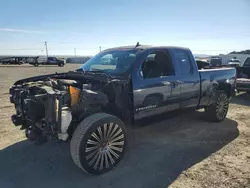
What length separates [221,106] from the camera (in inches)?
247

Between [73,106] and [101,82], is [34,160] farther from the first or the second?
[101,82]

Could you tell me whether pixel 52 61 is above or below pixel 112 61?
above

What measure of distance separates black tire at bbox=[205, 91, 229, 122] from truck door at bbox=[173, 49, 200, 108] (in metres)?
0.87

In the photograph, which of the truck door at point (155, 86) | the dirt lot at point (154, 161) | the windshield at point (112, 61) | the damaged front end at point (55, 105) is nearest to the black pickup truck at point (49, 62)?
the dirt lot at point (154, 161)

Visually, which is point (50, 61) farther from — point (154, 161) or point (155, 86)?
point (154, 161)

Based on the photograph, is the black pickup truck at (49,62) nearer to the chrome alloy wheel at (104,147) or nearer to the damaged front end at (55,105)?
the damaged front end at (55,105)

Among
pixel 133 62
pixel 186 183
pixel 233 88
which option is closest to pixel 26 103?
pixel 133 62

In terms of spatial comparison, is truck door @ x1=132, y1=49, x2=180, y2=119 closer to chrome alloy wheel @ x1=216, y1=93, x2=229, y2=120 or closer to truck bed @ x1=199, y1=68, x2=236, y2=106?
truck bed @ x1=199, y1=68, x2=236, y2=106

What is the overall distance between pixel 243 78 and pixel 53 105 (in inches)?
388

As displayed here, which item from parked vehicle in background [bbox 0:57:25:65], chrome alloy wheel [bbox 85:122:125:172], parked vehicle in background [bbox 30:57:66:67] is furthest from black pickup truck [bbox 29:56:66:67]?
chrome alloy wheel [bbox 85:122:125:172]

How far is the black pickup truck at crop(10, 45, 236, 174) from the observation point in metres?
3.45

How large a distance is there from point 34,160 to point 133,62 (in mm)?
2465

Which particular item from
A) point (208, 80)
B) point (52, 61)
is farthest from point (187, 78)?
point (52, 61)

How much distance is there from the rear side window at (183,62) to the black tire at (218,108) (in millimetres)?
1394
